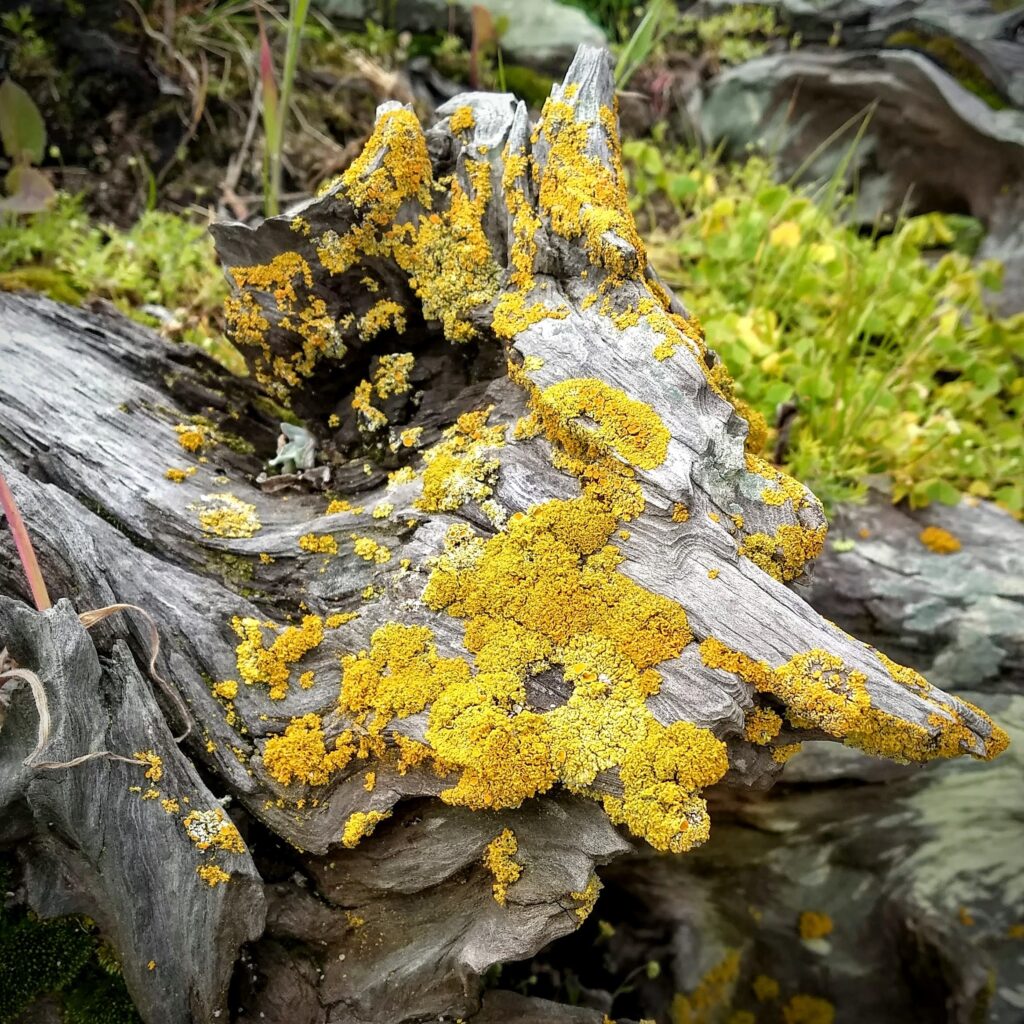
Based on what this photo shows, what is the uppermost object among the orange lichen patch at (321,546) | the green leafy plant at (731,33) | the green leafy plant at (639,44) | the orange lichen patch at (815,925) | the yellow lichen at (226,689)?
the green leafy plant at (731,33)

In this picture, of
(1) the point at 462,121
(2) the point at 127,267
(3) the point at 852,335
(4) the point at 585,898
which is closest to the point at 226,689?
(4) the point at 585,898

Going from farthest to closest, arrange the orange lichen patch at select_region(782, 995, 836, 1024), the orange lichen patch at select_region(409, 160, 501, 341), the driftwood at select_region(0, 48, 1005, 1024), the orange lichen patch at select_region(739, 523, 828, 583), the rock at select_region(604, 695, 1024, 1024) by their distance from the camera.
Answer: the orange lichen patch at select_region(782, 995, 836, 1024) → the rock at select_region(604, 695, 1024, 1024) → the orange lichen patch at select_region(409, 160, 501, 341) → the orange lichen patch at select_region(739, 523, 828, 583) → the driftwood at select_region(0, 48, 1005, 1024)

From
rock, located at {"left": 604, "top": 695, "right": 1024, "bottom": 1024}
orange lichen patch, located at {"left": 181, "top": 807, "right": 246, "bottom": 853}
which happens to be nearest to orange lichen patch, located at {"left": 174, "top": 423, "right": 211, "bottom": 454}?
orange lichen patch, located at {"left": 181, "top": 807, "right": 246, "bottom": 853}

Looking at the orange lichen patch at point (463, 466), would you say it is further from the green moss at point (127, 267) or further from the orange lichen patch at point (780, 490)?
the green moss at point (127, 267)

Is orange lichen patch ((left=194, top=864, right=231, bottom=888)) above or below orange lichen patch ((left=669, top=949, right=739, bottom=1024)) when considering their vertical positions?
above

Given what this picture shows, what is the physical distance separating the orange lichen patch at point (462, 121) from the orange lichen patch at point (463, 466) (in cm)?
104

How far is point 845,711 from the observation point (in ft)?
6.68

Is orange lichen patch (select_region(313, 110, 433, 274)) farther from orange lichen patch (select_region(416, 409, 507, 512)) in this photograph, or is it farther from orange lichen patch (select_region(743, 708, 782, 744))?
orange lichen patch (select_region(743, 708, 782, 744))

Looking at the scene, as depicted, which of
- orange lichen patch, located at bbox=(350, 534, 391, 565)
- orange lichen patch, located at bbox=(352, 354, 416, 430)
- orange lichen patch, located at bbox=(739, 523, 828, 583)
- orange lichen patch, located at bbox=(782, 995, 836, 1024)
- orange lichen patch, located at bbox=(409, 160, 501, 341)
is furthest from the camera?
orange lichen patch, located at bbox=(782, 995, 836, 1024)

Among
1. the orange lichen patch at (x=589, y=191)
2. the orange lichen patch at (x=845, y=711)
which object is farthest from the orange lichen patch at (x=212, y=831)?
the orange lichen patch at (x=589, y=191)

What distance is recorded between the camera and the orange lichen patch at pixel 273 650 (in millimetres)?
2371

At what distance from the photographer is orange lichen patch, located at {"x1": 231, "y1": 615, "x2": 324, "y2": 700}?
2.37 meters

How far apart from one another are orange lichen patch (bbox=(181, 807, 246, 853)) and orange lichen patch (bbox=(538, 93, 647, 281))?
211 cm

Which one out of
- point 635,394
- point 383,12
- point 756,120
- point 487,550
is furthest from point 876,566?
point 383,12
